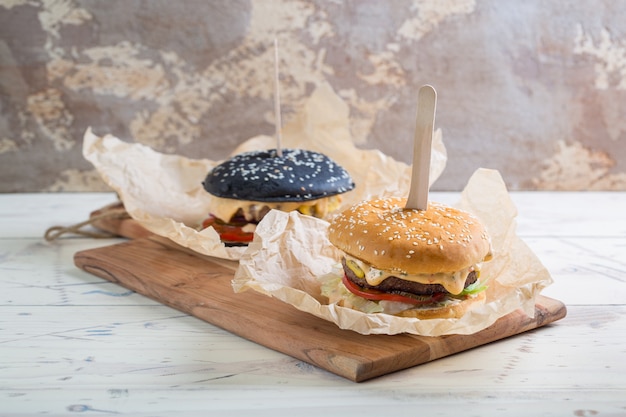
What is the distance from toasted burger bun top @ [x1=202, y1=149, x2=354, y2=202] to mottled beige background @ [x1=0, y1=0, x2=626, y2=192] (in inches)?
44.0

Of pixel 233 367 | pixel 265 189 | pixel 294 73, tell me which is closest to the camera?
pixel 233 367

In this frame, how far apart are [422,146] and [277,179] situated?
27.0 inches

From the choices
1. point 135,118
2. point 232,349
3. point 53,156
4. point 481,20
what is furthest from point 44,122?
point 232,349

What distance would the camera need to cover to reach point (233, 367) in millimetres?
1738

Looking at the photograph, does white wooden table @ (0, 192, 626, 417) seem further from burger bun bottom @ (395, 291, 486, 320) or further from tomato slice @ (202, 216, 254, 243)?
tomato slice @ (202, 216, 254, 243)

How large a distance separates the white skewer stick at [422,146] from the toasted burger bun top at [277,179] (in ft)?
1.91

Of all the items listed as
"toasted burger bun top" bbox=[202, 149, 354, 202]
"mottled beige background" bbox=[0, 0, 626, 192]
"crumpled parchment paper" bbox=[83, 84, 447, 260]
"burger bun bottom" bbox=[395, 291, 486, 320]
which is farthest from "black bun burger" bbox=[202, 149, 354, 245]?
"mottled beige background" bbox=[0, 0, 626, 192]

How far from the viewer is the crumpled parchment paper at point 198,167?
2836 mm

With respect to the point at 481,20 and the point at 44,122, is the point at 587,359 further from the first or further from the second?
the point at 44,122

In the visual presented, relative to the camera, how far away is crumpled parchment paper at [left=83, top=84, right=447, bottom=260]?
284 cm

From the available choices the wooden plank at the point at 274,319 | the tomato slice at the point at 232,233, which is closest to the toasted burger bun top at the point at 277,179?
the tomato slice at the point at 232,233

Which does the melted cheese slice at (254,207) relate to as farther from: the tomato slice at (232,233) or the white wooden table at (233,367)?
the white wooden table at (233,367)

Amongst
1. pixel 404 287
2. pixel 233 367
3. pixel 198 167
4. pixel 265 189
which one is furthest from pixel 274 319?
pixel 198 167

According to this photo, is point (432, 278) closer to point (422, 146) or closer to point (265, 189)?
point (422, 146)
